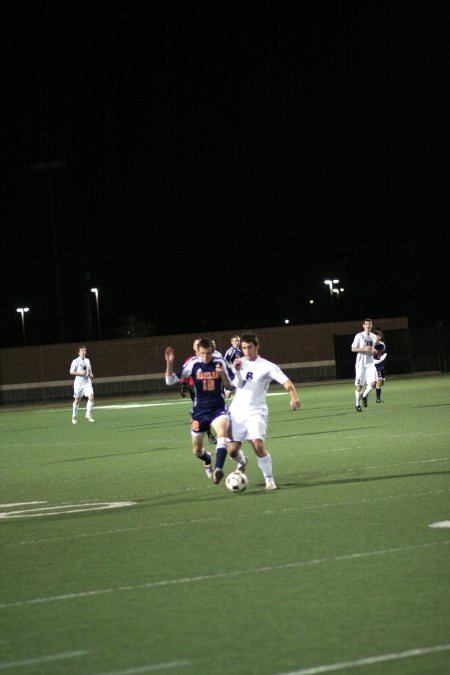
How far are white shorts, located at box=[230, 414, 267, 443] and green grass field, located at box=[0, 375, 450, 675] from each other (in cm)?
67

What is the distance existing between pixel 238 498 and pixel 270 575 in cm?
467

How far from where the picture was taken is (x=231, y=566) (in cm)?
871

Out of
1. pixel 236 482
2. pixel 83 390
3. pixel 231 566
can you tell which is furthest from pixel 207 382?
pixel 83 390

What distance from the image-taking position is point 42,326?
11431 cm

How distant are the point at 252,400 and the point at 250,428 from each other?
0.34 metres

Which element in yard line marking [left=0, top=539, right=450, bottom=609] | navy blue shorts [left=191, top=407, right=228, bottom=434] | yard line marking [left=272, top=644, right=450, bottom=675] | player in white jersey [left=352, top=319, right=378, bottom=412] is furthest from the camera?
player in white jersey [left=352, top=319, right=378, bottom=412]

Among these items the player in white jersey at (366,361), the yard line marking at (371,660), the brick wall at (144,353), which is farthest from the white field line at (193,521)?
the brick wall at (144,353)

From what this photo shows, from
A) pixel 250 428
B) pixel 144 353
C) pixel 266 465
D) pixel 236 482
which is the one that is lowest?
pixel 236 482

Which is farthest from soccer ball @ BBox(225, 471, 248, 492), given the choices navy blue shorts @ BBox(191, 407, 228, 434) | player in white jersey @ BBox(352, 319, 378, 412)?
player in white jersey @ BBox(352, 319, 378, 412)

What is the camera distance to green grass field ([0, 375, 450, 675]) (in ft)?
20.4

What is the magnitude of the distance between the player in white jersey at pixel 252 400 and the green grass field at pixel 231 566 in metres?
0.60

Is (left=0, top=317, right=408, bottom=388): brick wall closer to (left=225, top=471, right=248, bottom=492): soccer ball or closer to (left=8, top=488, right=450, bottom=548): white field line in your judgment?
(left=225, top=471, right=248, bottom=492): soccer ball

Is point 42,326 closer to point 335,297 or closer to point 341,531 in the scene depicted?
point 335,297

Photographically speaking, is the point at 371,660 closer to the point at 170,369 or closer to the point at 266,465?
the point at 266,465
